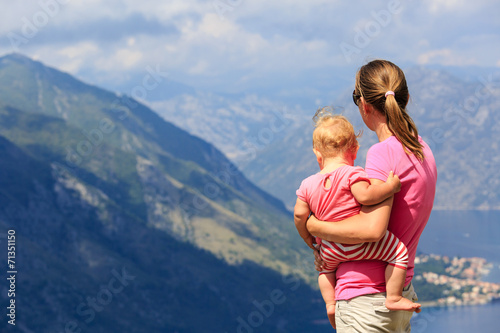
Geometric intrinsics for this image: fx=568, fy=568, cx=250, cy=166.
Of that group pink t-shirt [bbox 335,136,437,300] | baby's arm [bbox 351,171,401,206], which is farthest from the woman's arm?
pink t-shirt [bbox 335,136,437,300]

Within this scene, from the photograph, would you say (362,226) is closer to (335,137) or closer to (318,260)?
(318,260)

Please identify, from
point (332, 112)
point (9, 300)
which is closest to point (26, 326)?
point (9, 300)

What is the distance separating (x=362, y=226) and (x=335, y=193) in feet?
1.73

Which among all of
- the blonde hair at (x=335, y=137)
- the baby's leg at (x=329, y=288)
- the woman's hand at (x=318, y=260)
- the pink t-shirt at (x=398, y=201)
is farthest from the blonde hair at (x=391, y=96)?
the baby's leg at (x=329, y=288)

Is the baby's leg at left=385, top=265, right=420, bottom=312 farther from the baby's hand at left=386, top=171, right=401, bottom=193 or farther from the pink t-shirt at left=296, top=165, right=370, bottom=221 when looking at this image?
the baby's hand at left=386, top=171, right=401, bottom=193

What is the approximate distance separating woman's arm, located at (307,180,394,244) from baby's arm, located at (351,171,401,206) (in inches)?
5.0

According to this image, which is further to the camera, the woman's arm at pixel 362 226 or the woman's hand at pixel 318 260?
the woman's hand at pixel 318 260

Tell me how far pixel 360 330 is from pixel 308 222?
143 centimetres

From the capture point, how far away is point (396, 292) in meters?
6.76

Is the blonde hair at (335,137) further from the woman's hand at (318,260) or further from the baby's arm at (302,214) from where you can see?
the woman's hand at (318,260)

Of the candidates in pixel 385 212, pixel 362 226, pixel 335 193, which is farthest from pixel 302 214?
pixel 385 212

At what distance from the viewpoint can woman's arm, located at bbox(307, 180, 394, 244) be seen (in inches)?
258

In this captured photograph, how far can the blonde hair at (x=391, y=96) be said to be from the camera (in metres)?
6.87

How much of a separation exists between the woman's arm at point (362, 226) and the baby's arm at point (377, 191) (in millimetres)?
127
